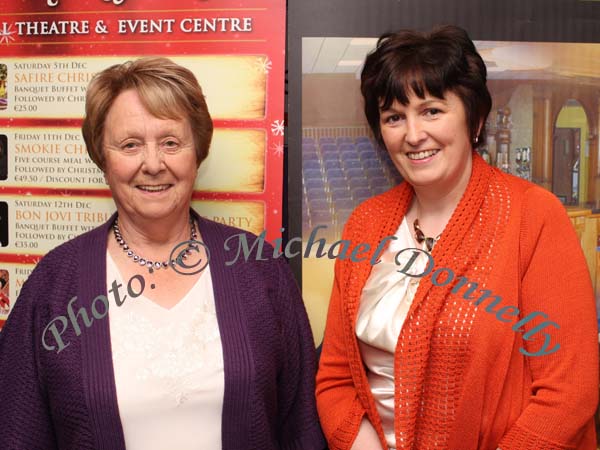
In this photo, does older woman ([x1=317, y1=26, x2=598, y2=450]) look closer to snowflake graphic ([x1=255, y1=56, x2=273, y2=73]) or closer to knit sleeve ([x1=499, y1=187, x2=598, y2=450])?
knit sleeve ([x1=499, y1=187, x2=598, y2=450])

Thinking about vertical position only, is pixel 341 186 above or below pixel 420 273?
above

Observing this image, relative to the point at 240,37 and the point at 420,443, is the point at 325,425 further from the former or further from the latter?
the point at 240,37

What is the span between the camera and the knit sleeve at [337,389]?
1.58 metres

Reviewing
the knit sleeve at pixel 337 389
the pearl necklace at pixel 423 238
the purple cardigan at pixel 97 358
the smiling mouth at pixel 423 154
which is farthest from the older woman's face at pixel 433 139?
the purple cardigan at pixel 97 358

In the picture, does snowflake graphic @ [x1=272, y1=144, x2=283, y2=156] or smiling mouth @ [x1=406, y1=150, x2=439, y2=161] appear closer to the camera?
smiling mouth @ [x1=406, y1=150, x2=439, y2=161]

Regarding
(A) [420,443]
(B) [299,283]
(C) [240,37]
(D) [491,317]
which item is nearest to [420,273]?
(D) [491,317]

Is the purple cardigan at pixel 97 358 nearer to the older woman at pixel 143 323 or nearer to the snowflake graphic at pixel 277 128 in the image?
the older woman at pixel 143 323

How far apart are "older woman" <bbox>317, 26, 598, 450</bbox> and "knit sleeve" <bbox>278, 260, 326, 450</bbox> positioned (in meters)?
0.06

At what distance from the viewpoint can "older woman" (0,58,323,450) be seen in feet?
4.74

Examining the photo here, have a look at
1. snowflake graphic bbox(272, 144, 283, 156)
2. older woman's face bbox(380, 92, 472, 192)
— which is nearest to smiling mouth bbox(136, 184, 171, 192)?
snowflake graphic bbox(272, 144, 283, 156)

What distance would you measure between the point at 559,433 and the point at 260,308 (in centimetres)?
75

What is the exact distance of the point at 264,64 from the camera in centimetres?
190

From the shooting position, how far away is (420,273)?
152 cm

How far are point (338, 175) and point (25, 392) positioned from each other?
1076mm
